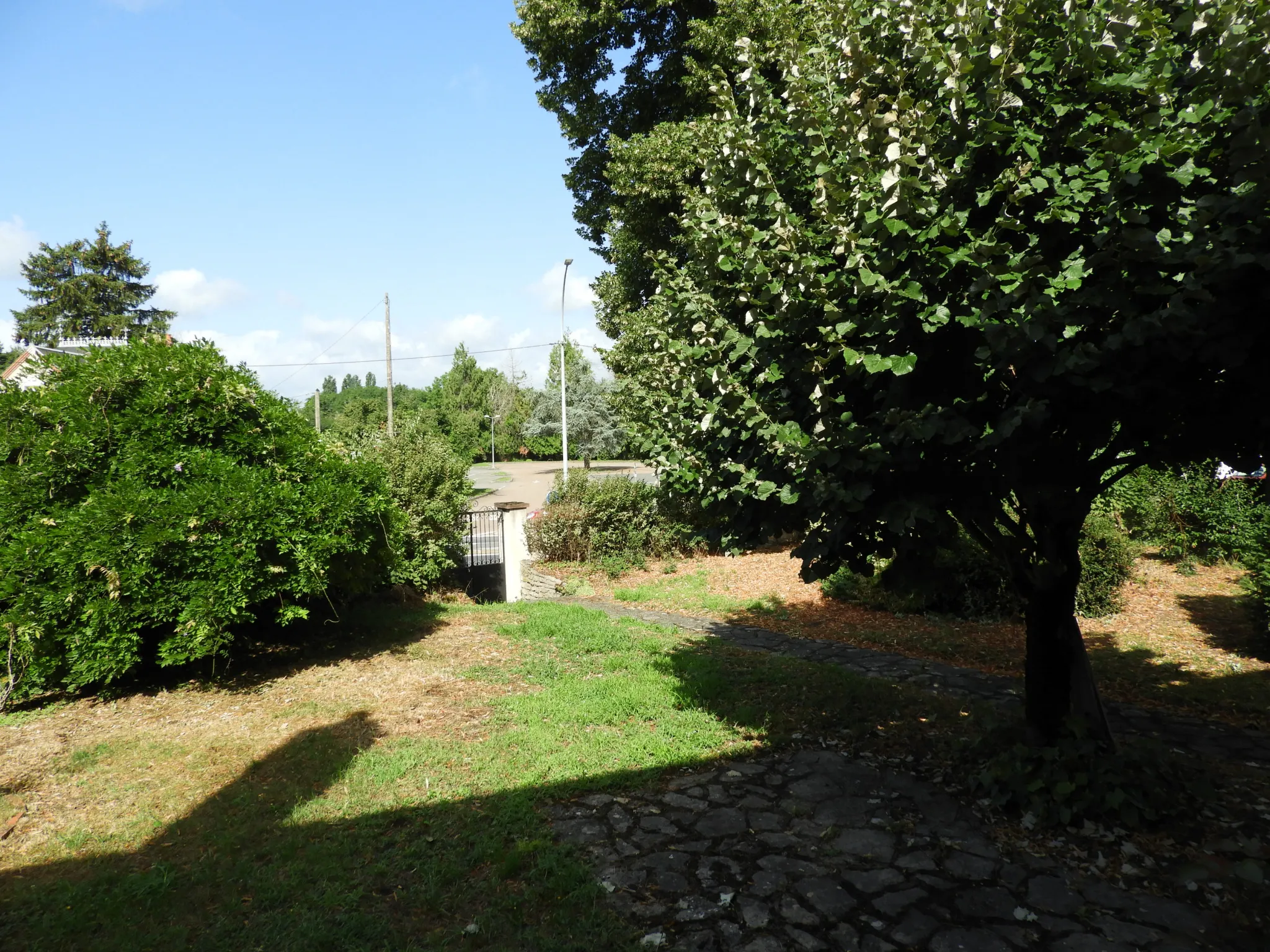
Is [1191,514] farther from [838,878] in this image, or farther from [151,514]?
[151,514]

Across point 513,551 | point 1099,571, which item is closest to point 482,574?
point 513,551

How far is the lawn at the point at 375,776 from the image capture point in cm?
346

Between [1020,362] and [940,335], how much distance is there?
0.62 m

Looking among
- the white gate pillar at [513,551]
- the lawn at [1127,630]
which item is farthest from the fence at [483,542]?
the lawn at [1127,630]

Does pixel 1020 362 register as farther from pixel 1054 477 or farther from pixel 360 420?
pixel 360 420

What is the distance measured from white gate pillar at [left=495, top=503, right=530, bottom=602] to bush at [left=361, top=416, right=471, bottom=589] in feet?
8.36

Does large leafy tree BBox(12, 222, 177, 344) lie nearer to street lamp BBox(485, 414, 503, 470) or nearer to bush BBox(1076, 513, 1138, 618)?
street lamp BBox(485, 414, 503, 470)

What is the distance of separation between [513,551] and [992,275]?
1204 centimetres

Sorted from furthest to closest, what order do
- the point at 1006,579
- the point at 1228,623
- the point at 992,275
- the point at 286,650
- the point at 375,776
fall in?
1. the point at 1006,579
2. the point at 286,650
3. the point at 1228,623
4. the point at 375,776
5. the point at 992,275

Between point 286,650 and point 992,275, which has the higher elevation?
point 992,275

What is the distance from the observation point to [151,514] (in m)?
6.24

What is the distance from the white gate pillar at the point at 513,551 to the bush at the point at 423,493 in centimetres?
255

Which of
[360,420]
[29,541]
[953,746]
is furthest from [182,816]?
[360,420]

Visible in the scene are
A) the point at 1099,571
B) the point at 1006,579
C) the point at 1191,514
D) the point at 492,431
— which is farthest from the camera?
the point at 492,431
